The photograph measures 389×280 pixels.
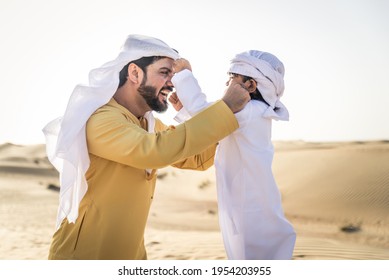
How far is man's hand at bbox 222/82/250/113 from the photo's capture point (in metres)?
4.07

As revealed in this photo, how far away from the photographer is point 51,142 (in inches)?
173

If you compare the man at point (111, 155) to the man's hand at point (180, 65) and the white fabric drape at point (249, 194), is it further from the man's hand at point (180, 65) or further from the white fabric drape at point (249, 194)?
the white fabric drape at point (249, 194)

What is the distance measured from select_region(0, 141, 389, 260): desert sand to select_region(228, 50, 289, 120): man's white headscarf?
478 cm

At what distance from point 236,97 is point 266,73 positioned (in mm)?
405

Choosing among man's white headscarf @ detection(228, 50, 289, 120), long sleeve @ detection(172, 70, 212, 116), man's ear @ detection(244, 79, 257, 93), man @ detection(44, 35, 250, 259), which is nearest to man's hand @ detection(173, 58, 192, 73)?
man @ detection(44, 35, 250, 259)

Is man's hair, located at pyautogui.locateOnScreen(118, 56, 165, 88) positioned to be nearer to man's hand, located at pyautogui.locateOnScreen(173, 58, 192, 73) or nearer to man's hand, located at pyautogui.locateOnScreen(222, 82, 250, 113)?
man's hand, located at pyautogui.locateOnScreen(173, 58, 192, 73)

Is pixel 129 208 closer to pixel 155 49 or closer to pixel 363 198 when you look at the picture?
pixel 155 49

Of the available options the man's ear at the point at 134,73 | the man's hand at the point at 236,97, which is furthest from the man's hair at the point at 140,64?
the man's hand at the point at 236,97

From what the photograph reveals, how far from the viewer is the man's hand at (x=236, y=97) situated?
407 cm

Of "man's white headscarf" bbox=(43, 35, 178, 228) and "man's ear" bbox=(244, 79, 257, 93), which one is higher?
"man's ear" bbox=(244, 79, 257, 93)

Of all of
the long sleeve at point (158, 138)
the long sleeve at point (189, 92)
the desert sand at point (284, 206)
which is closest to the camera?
the long sleeve at point (158, 138)

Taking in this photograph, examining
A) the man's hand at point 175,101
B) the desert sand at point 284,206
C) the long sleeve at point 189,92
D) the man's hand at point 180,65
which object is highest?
the man's hand at point 180,65

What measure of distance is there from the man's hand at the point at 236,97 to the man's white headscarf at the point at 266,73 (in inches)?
9.5
